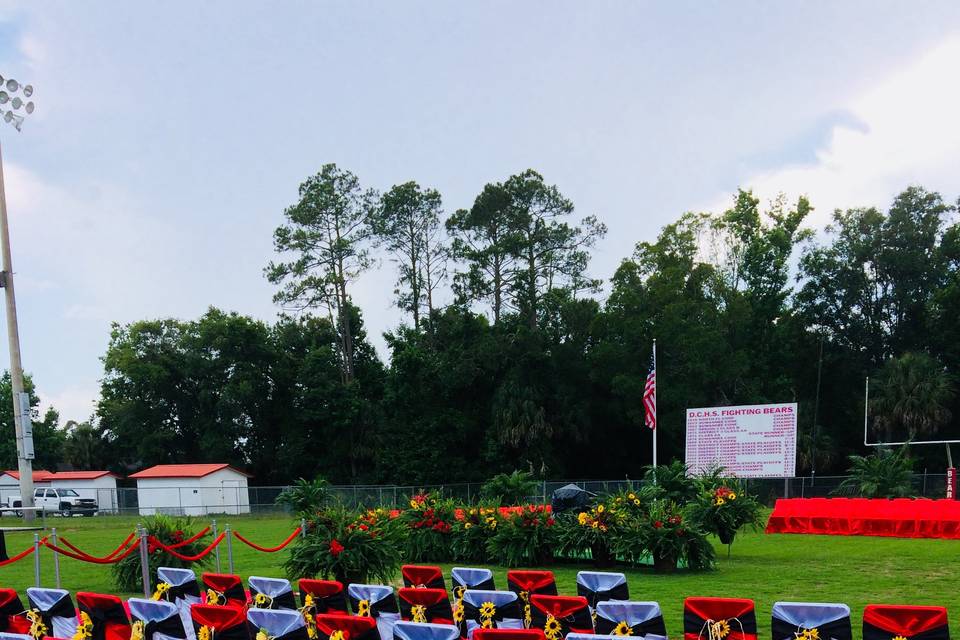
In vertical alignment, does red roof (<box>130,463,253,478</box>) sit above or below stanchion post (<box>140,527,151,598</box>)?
below

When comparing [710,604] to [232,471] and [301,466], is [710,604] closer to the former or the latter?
[232,471]

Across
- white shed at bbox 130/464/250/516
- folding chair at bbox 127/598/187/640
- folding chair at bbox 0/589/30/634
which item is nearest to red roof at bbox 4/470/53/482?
white shed at bbox 130/464/250/516

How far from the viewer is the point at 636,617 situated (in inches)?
306

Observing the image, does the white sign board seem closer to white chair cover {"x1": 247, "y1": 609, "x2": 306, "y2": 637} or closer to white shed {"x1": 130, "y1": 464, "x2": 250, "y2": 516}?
white shed {"x1": 130, "y1": 464, "x2": 250, "y2": 516}

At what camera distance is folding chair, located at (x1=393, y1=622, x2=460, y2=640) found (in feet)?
20.9

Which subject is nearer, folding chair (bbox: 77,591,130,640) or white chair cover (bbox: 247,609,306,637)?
white chair cover (bbox: 247,609,306,637)

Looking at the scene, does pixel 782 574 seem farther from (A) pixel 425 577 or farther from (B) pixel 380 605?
(B) pixel 380 605

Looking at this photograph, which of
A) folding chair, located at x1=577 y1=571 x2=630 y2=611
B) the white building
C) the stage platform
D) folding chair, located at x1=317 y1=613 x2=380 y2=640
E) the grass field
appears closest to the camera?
folding chair, located at x1=317 y1=613 x2=380 y2=640

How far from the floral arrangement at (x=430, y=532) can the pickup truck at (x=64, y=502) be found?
26554mm

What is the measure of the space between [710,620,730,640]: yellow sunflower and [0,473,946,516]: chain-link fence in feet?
94.2

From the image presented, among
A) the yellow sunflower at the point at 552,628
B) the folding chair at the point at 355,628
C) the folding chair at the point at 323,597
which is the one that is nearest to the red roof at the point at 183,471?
the folding chair at the point at 323,597

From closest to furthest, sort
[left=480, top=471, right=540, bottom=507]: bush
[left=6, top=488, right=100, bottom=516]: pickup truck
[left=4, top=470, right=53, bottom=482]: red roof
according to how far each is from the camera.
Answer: [left=480, top=471, right=540, bottom=507]: bush → [left=6, top=488, right=100, bottom=516]: pickup truck → [left=4, top=470, right=53, bottom=482]: red roof

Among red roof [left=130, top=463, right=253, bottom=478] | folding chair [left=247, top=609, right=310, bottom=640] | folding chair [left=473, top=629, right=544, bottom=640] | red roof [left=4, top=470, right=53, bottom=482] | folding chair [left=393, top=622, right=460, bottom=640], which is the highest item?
folding chair [left=473, top=629, right=544, bottom=640]

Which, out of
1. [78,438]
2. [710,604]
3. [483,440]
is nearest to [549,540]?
[710,604]
